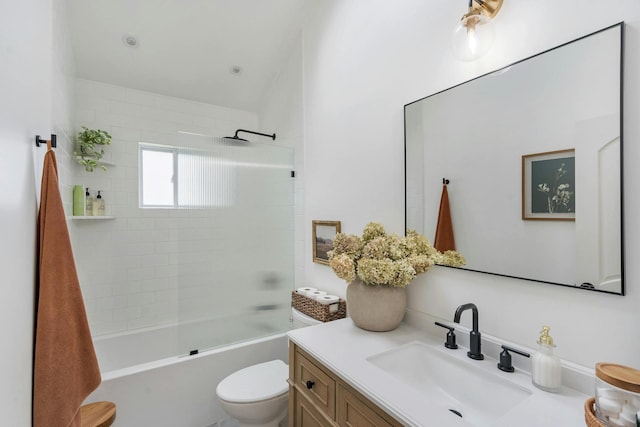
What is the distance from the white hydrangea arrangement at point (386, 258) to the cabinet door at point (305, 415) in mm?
570

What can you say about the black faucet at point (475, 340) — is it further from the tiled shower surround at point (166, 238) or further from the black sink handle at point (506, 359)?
the tiled shower surround at point (166, 238)

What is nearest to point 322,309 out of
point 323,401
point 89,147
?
point 323,401

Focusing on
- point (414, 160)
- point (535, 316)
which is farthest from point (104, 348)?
point (535, 316)

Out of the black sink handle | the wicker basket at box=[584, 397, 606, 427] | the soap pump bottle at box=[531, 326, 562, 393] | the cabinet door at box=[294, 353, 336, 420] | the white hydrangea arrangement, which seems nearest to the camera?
the wicker basket at box=[584, 397, 606, 427]

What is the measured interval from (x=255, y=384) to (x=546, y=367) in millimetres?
1477

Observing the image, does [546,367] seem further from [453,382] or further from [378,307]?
[378,307]

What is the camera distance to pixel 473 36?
1173mm

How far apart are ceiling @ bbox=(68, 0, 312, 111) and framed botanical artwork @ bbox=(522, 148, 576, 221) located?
7.20ft

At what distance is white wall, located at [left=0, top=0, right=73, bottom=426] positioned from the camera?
0.79m

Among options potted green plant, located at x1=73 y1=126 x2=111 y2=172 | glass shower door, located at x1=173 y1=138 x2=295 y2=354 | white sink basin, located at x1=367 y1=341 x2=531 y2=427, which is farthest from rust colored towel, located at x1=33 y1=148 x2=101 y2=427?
potted green plant, located at x1=73 y1=126 x2=111 y2=172

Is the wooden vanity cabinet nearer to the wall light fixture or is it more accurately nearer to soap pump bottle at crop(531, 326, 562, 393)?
soap pump bottle at crop(531, 326, 562, 393)

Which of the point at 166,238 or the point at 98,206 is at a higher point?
the point at 98,206

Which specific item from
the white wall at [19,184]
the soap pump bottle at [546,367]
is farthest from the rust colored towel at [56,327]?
the soap pump bottle at [546,367]

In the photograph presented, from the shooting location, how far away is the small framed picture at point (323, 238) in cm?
211
